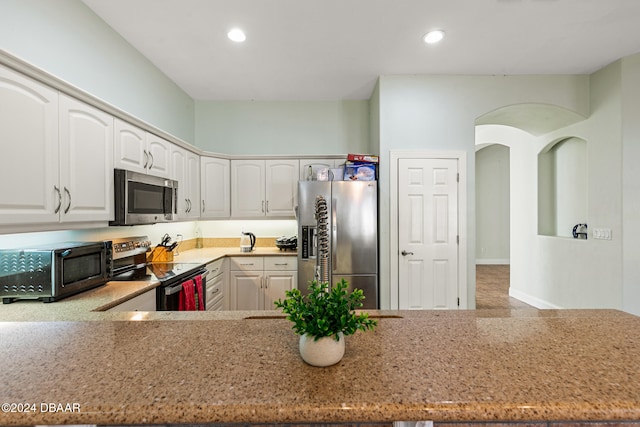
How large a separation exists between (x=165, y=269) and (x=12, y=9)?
1.98 m

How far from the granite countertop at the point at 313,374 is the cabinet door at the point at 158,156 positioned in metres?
1.88

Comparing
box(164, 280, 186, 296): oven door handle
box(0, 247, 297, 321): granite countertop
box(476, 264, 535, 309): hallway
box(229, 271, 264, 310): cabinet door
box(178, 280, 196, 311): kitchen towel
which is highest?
box(0, 247, 297, 321): granite countertop

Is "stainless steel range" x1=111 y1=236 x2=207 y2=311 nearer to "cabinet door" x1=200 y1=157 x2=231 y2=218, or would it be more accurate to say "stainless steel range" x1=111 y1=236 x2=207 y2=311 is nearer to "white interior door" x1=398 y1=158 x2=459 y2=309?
"cabinet door" x1=200 y1=157 x2=231 y2=218

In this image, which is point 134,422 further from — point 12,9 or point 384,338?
point 12,9

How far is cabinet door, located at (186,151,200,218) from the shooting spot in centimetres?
328

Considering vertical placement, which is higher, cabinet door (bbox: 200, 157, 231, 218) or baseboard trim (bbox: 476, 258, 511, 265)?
cabinet door (bbox: 200, 157, 231, 218)

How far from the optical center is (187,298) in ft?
7.84

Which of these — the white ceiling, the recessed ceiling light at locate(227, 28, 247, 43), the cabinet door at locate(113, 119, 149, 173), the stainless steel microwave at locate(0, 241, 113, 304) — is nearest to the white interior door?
the white ceiling

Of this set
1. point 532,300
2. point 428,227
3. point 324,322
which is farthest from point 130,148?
point 532,300

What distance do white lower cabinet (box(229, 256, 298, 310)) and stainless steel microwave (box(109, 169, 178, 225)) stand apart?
39.7 inches

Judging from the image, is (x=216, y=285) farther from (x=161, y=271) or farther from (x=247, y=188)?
(x=247, y=188)

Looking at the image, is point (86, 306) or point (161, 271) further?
point (161, 271)

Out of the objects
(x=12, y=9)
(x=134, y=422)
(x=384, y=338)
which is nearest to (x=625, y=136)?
(x=384, y=338)

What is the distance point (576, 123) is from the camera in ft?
11.1
